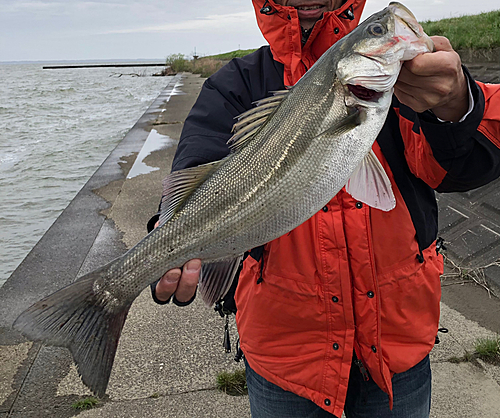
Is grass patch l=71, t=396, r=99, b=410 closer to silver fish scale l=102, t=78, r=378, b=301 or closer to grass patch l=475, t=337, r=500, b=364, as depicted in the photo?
silver fish scale l=102, t=78, r=378, b=301

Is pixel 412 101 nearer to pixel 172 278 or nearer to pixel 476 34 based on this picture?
pixel 172 278

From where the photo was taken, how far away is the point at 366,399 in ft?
6.07

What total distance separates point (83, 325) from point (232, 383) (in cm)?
153

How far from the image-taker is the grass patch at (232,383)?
3004 millimetres

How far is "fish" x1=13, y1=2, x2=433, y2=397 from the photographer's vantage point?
1.65 metres

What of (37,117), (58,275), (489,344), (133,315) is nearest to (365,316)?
(489,344)

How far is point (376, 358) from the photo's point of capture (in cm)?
174

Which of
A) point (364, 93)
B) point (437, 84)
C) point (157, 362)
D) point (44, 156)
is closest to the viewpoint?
point (437, 84)

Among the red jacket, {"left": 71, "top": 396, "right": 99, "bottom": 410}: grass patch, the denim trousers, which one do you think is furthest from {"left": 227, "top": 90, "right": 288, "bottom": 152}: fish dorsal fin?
{"left": 71, "top": 396, "right": 99, "bottom": 410}: grass patch

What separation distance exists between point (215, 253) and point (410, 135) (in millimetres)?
927

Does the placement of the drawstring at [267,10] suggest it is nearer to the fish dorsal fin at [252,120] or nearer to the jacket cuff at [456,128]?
the fish dorsal fin at [252,120]

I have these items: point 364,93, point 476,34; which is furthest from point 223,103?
point 476,34

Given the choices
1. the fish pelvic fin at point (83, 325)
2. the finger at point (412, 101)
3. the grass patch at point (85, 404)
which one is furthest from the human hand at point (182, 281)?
the grass patch at point (85, 404)

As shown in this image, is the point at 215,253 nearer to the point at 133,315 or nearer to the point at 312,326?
the point at 312,326
